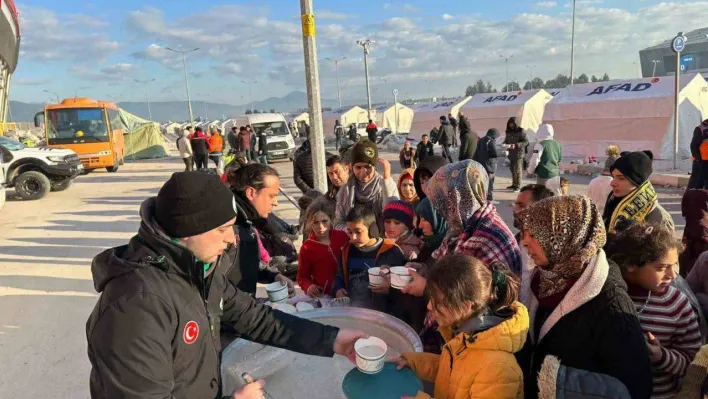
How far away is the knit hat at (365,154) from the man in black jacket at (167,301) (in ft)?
9.28

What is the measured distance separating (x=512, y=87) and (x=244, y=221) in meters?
95.3

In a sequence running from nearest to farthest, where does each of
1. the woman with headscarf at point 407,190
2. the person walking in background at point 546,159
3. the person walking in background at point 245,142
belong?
the woman with headscarf at point 407,190, the person walking in background at point 546,159, the person walking in background at point 245,142

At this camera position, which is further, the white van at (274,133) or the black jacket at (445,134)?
the white van at (274,133)

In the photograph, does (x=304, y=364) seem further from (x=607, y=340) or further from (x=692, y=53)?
(x=692, y=53)

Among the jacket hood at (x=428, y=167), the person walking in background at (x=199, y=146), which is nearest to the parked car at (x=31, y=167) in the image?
the person walking in background at (x=199, y=146)

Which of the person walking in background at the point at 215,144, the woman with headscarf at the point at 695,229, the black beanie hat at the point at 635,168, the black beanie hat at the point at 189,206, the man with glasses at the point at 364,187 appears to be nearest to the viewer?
the black beanie hat at the point at 189,206

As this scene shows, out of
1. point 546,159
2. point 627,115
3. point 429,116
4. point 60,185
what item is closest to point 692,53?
point 429,116

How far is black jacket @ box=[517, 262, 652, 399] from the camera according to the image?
62.4 inches

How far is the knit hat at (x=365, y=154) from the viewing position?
446cm

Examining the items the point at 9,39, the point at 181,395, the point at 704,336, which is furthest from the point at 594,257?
the point at 9,39

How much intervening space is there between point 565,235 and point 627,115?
18.0m

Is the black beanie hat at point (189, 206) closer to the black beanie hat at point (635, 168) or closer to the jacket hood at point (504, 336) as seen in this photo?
the jacket hood at point (504, 336)

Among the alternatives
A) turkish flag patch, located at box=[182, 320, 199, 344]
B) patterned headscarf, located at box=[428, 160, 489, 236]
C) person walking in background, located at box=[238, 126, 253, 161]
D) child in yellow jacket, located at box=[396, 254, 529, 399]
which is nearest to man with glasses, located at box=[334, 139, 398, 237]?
patterned headscarf, located at box=[428, 160, 489, 236]

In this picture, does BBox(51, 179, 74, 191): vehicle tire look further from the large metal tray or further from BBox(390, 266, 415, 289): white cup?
BBox(390, 266, 415, 289): white cup
